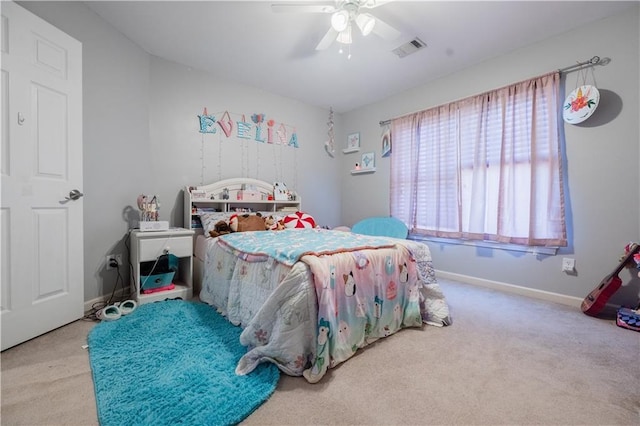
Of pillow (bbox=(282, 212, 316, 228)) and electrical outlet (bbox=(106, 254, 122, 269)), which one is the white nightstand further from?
pillow (bbox=(282, 212, 316, 228))

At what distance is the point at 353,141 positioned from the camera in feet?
14.4

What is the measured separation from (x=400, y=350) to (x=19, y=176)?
260 centimetres

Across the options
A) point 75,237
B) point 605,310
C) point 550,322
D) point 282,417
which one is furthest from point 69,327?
point 605,310

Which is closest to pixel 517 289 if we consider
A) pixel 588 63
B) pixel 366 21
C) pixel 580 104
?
pixel 580 104

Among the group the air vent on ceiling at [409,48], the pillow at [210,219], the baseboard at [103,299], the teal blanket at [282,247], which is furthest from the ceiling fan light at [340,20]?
the baseboard at [103,299]

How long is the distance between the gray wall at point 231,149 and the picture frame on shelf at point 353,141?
1.19 meters

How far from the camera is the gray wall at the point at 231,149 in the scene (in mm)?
2158

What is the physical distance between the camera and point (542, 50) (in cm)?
255

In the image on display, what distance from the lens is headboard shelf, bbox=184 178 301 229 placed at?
2.94 metres

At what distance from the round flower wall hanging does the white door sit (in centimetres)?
407

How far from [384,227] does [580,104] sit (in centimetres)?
225

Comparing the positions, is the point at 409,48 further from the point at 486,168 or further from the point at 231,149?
the point at 231,149

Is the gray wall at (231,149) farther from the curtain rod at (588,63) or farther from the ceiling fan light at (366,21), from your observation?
the ceiling fan light at (366,21)

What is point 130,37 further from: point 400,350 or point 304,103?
point 400,350
